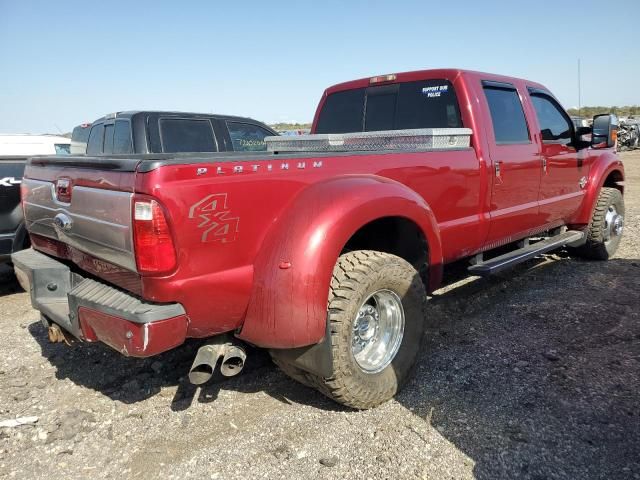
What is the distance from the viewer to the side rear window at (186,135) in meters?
6.06

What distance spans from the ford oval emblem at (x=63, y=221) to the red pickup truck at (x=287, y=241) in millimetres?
14

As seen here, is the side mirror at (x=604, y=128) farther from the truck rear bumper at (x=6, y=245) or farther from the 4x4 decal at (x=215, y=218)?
the truck rear bumper at (x=6, y=245)

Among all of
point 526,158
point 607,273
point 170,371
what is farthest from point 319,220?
point 607,273

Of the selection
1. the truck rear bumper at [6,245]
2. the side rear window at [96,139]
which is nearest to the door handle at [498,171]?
the truck rear bumper at [6,245]

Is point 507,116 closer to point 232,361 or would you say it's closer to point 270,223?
point 270,223

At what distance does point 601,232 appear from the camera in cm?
546

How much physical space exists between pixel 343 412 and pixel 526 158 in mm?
2675

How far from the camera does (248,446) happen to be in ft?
8.18

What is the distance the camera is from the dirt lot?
2.33 m

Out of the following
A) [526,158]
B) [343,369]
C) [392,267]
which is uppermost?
[526,158]

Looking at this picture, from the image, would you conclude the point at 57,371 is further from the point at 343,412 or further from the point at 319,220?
the point at 319,220

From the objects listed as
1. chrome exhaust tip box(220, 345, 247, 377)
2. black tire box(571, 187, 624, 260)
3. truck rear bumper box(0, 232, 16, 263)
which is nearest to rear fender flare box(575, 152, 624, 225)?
black tire box(571, 187, 624, 260)

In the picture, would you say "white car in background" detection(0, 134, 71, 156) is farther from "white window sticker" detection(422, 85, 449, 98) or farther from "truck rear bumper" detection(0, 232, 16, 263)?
"white window sticker" detection(422, 85, 449, 98)

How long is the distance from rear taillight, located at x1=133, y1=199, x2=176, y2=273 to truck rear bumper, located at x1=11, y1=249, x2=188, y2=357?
0.20 metres
